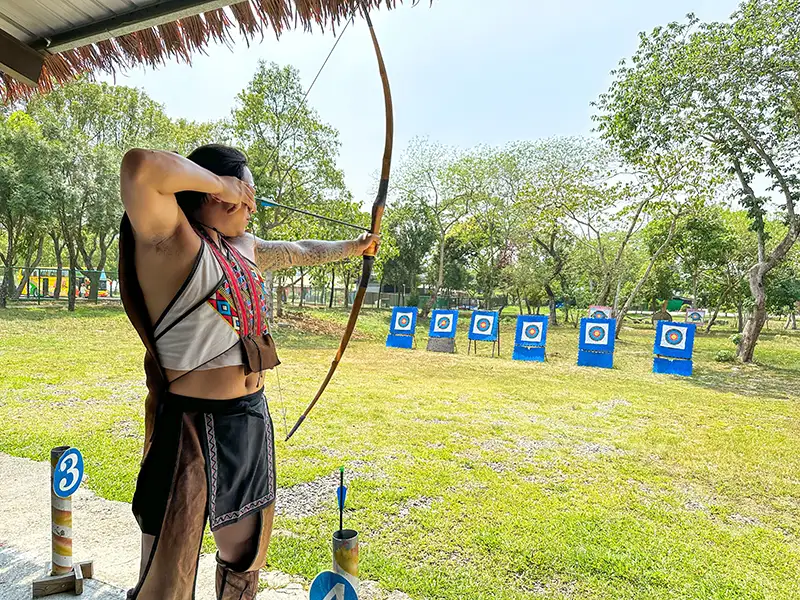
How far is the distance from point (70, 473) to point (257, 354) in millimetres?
991

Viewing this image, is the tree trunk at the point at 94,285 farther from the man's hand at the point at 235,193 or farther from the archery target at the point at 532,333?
the man's hand at the point at 235,193

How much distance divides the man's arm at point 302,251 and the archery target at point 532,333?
310 inches

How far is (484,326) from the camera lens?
10.2 m

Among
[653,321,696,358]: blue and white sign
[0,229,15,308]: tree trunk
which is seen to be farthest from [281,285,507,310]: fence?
[653,321,696,358]: blue and white sign

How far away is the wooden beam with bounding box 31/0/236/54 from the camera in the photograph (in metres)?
1.50

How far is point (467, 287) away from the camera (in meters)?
25.0

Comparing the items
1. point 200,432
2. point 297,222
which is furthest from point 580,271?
point 200,432

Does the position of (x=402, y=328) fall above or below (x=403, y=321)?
below

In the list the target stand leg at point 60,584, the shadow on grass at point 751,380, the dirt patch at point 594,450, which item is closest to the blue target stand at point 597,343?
the shadow on grass at point 751,380

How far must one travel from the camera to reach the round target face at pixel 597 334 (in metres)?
8.85

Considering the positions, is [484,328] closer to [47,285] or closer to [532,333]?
[532,333]

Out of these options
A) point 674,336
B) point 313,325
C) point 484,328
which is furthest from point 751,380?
point 313,325

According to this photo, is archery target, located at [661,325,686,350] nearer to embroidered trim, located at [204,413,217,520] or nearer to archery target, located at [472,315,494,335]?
archery target, located at [472,315,494,335]

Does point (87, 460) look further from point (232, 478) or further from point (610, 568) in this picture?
point (610, 568)
